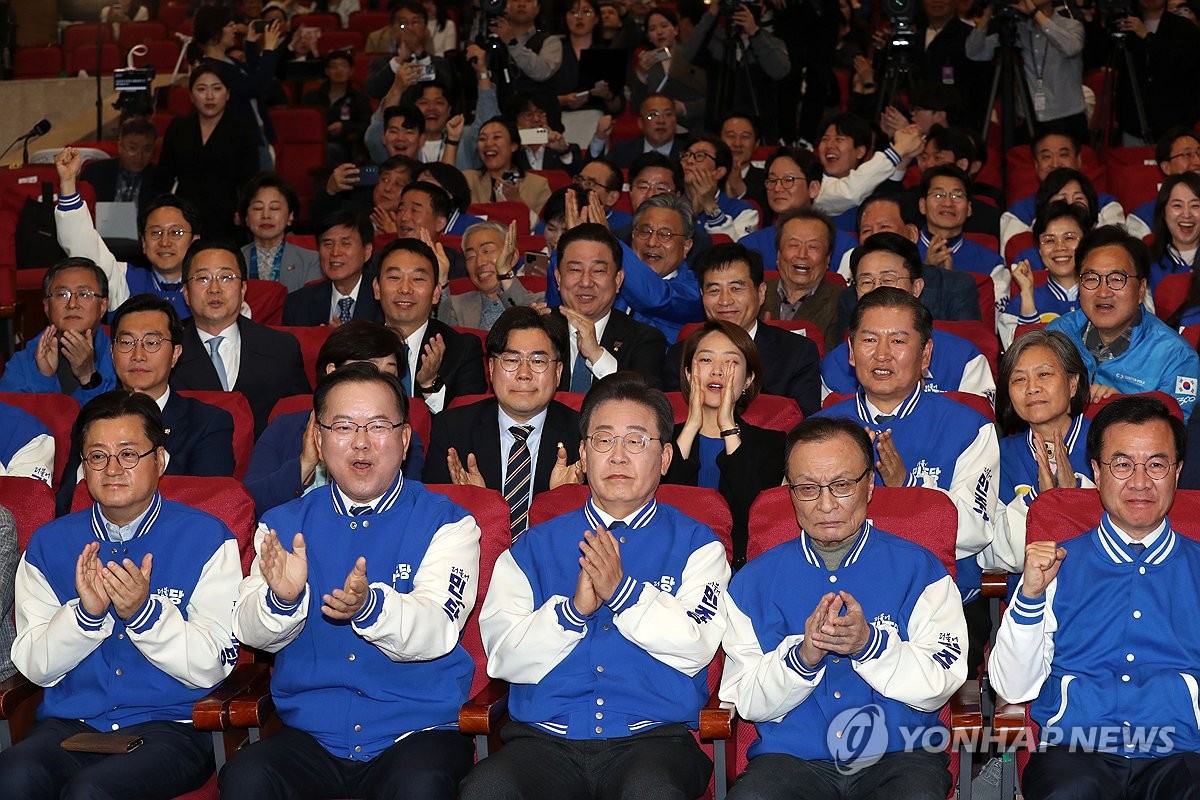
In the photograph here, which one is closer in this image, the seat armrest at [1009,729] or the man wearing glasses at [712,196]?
the seat armrest at [1009,729]

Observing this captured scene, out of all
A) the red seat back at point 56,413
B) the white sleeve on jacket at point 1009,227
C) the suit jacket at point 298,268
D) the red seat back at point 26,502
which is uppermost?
the white sleeve on jacket at point 1009,227

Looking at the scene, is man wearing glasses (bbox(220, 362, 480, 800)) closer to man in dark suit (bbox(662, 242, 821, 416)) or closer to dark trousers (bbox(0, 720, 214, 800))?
dark trousers (bbox(0, 720, 214, 800))

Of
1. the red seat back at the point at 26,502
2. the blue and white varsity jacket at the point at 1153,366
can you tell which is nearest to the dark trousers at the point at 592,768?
the red seat back at the point at 26,502

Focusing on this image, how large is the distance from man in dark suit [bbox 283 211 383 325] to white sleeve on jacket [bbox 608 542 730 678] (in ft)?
9.33

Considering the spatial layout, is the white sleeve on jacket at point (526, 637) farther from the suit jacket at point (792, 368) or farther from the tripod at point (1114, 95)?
the tripod at point (1114, 95)

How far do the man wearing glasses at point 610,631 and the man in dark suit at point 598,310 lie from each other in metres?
1.39

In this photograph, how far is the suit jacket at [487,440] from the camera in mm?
4137

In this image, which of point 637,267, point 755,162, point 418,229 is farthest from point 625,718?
point 755,162

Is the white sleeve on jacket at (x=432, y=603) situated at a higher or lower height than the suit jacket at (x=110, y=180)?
lower

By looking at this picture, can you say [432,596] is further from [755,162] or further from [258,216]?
[755,162]

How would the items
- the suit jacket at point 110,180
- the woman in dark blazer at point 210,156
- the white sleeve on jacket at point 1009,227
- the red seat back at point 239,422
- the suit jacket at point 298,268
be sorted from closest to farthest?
the red seat back at point 239,422, the suit jacket at point 298,268, the white sleeve on jacket at point 1009,227, the woman in dark blazer at point 210,156, the suit jacket at point 110,180

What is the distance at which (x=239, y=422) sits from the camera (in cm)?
444

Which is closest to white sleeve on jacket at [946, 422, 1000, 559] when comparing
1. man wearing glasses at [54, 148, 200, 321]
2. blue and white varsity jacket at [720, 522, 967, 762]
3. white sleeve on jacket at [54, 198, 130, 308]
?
blue and white varsity jacket at [720, 522, 967, 762]

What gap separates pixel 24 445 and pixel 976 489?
2.78m
